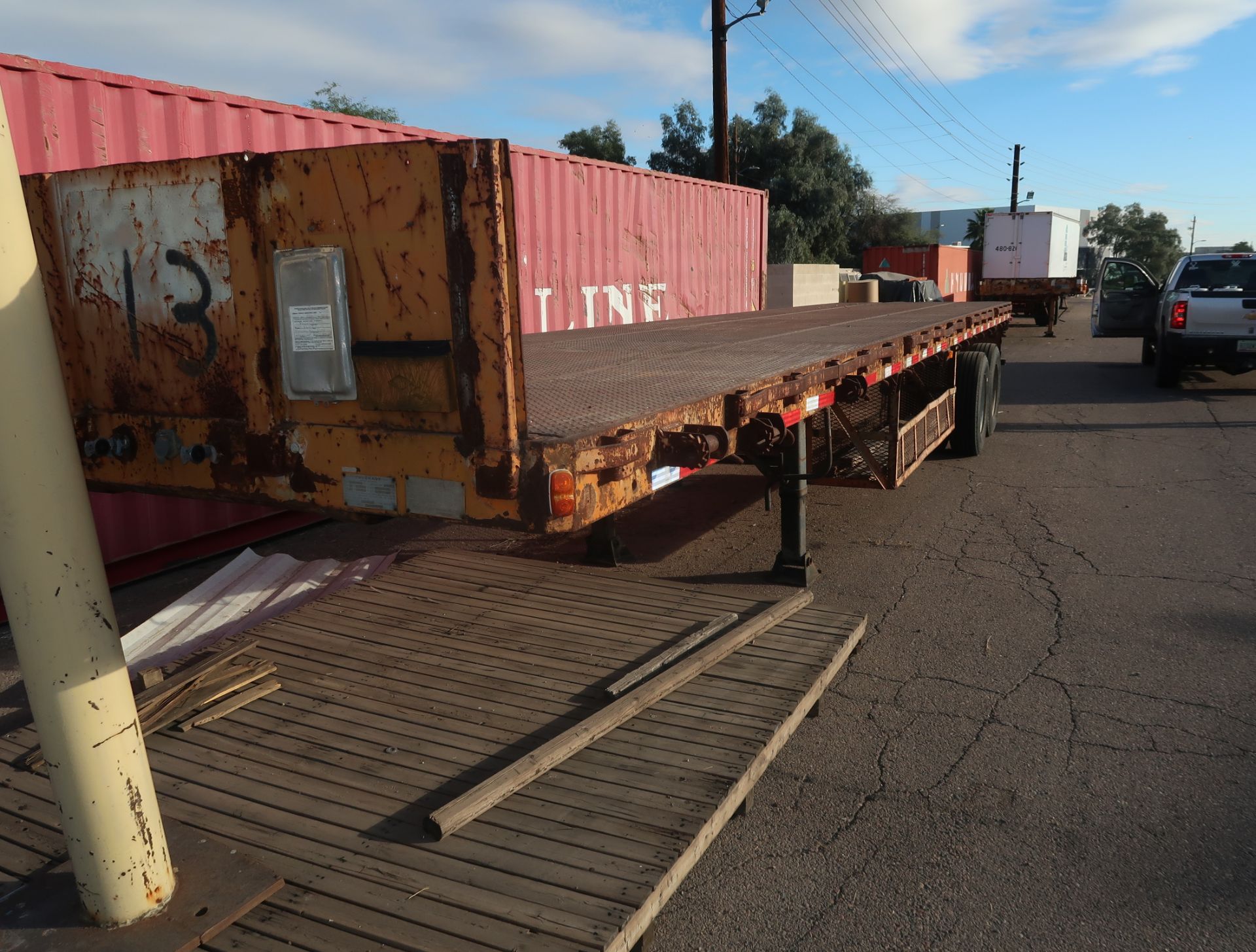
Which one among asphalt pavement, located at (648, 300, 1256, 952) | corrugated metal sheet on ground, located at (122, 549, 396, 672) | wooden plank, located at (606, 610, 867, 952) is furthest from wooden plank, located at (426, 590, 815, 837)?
corrugated metal sheet on ground, located at (122, 549, 396, 672)

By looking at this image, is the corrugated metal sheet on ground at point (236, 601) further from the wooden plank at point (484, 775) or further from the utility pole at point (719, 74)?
the utility pole at point (719, 74)

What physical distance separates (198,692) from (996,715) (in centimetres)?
309

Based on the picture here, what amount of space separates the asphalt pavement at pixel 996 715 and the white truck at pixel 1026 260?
18197mm

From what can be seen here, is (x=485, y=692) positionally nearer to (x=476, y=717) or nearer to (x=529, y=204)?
(x=476, y=717)

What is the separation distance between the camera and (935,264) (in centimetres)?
2712

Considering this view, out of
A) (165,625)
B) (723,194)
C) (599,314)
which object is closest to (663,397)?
(165,625)

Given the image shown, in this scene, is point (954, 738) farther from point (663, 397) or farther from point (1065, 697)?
point (663, 397)

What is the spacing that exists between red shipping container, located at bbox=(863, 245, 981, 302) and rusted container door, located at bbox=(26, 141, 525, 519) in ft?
83.8

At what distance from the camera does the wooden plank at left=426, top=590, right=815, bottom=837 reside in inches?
90.7

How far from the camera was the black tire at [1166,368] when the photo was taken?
1266 cm

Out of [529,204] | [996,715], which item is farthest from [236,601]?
[529,204]

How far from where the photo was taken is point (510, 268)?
2.07 metres

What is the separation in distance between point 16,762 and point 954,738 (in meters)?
3.26

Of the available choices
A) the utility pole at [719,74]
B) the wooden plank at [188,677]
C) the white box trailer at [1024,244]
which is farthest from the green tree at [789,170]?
the wooden plank at [188,677]
